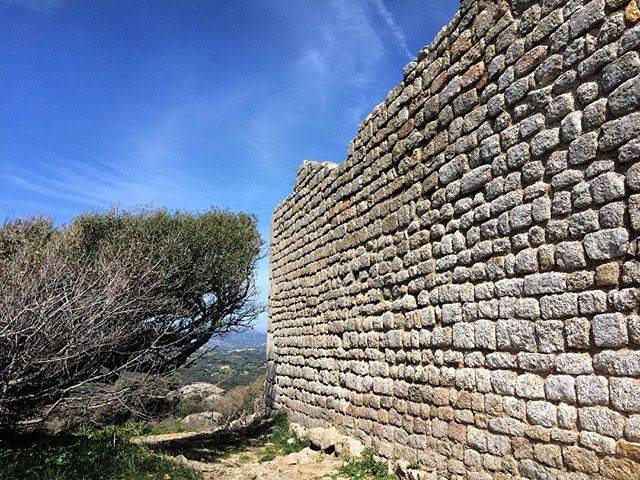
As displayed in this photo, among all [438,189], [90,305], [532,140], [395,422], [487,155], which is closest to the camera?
[532,140]

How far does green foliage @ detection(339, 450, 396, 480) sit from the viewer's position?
5805 millimetres

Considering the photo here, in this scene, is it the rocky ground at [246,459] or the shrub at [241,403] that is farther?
the shrub at [241,403]

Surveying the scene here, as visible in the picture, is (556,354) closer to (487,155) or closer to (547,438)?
(547,438)

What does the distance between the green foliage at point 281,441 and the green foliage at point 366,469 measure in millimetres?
1820

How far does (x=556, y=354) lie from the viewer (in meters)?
3.83

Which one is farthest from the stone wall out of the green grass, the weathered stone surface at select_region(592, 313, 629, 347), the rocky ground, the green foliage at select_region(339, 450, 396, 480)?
the green grass

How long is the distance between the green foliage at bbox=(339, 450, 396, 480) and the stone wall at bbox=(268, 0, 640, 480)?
197 mm

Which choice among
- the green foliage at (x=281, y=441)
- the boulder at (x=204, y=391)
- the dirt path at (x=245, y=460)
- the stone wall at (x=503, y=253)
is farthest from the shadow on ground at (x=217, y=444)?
the boulder at (x=204, y=391)

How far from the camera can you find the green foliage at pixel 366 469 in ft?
19.0

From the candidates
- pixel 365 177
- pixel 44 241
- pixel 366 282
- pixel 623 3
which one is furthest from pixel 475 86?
pixel 44 241

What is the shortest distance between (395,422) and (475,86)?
3.58 metres

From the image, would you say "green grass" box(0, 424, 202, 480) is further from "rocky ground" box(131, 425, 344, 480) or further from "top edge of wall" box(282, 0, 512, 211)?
"top edge of wall" box(282, 0, 512, 211)

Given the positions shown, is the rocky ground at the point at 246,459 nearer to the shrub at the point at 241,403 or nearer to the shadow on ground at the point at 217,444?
the shadow on ground at the point at 217,444

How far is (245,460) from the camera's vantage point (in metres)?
8.20
